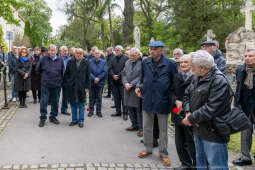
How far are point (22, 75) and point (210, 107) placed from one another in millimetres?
8020

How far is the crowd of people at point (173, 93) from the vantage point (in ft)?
10.7

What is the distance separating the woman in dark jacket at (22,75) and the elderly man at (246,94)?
23.7 feet

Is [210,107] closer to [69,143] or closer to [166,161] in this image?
[166,161]

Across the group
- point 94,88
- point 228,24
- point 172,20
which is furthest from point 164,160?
point 172,20

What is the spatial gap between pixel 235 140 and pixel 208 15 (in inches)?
916

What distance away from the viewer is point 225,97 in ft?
10.4

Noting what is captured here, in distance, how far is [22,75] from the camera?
970cm

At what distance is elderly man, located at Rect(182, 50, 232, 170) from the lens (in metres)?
3.17

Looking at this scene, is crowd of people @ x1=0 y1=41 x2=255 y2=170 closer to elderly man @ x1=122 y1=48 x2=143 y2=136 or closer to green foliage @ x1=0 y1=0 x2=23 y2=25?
elderly man @ x1=122 y1=48 x2=143 y2=136

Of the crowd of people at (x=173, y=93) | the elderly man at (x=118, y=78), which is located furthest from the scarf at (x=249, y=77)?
the elderly man at (x=118, y=78)

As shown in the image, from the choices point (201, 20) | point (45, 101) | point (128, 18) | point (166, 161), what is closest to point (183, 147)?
point (166, 161)

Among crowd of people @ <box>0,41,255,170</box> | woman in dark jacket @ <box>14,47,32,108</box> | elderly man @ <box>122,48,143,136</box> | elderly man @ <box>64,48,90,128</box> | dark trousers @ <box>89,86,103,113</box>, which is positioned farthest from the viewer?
woman in dark jacket @ <box>14,47,32,108</box>

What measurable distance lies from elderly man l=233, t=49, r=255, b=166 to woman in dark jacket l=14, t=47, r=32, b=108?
723cm

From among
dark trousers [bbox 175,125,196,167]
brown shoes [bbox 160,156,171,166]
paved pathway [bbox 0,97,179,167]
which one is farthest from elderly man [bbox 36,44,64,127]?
dark trousers [bbox 175,125,196,167]
